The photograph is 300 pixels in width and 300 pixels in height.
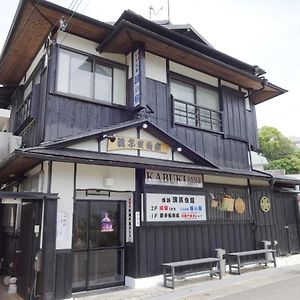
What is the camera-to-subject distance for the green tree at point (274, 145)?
43.5 metres

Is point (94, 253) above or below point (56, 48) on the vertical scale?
below

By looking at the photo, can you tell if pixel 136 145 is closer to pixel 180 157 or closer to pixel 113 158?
pixel 113 158

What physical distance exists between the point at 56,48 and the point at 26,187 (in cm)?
419

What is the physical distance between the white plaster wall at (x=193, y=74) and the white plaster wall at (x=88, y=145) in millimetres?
4326

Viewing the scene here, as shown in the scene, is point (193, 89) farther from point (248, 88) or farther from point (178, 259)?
point (178, 259)

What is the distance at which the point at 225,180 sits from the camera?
37.3 feet

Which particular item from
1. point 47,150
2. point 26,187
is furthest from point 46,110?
point 26,187

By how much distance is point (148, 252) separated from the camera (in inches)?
346

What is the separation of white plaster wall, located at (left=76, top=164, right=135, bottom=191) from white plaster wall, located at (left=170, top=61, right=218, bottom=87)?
14.3 feet

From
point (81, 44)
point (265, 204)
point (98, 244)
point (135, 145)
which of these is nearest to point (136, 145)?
point (135, 145)

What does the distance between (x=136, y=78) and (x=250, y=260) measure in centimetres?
763

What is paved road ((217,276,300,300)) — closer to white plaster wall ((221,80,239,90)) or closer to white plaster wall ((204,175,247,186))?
white plaster wall ((204,175,247,186))

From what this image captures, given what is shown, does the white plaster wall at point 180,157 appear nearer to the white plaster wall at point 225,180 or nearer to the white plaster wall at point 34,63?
the white plaster wall at point 225,180

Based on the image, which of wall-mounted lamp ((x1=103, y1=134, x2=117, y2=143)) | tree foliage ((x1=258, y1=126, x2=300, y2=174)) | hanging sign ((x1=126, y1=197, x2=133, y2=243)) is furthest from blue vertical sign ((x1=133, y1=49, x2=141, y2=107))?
tree foliage ((x1=258, y1=126, x2=300, y2=174))
